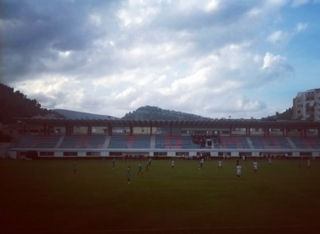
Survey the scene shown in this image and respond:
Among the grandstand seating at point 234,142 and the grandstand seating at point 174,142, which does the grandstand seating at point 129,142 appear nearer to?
the grandstand seating at point 174,142

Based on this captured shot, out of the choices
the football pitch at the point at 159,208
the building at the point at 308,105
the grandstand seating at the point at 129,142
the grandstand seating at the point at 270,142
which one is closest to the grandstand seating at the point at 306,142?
the grandstand seating at the point at 270,142

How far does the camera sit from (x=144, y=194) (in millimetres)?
21469

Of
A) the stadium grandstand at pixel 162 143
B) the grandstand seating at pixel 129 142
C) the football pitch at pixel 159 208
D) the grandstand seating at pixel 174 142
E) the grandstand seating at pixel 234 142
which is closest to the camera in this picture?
the football pitch at pixel 159 208

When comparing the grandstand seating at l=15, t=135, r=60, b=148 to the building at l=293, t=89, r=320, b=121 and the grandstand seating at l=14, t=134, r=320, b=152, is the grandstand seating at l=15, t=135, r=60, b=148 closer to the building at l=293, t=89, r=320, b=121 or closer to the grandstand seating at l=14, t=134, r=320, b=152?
the grandstand seating at l=14, t=134, r=320, b=152

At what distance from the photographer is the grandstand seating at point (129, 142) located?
69938mm

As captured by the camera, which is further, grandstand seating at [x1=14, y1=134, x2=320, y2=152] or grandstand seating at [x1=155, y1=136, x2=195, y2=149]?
grandstand seating at [x1=155, y1=136, x2=195, y2=149]

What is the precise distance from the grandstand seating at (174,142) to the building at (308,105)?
35.1 metres

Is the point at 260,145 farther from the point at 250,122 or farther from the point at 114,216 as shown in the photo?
the point at 114,216

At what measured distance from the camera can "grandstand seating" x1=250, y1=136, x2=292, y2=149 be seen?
7070 cm

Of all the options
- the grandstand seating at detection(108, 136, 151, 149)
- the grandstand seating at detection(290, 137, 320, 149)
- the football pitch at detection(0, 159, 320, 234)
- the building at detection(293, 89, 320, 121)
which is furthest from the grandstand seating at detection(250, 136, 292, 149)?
the football pitch at detection(0, 159, 320, 234)

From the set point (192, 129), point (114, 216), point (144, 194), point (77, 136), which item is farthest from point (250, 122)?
point (114, 216)

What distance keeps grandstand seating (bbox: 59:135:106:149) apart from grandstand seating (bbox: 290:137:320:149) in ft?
155

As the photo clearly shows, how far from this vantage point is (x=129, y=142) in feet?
235

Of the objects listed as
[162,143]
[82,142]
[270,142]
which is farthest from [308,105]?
[82,142]
